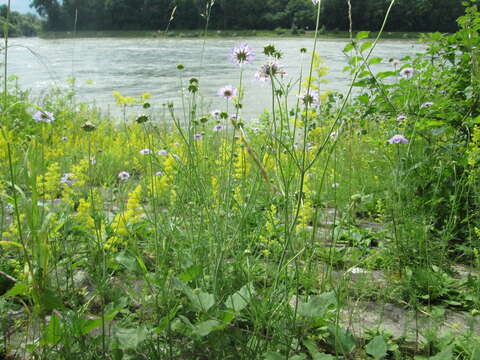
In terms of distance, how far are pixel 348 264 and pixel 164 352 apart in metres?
0.66

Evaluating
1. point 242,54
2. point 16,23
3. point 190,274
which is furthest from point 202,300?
point 16,23

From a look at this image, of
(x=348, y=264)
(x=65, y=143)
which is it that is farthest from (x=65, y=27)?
(x=348, y=264)

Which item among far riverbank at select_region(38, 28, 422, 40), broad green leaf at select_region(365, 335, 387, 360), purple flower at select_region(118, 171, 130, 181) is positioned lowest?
broad green leaf at select_region(365, 335, 387, 360)

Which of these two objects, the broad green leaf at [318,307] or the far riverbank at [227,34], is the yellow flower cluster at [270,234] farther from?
the far riverbank at [227,34]

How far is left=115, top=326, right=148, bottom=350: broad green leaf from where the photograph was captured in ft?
2.48

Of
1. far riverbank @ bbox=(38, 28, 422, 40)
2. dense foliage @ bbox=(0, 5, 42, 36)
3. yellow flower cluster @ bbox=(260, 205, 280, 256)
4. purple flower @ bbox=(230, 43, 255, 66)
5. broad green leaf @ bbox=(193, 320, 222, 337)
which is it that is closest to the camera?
broad green leaf @ bbox=(193, 320, 222, 337)

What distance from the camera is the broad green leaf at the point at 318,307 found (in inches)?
32.3

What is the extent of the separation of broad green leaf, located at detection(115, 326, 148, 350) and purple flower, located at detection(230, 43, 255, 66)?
0.73 metres

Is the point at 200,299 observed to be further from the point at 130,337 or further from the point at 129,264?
the point at 129,264

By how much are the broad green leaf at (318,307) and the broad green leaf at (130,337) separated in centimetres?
31

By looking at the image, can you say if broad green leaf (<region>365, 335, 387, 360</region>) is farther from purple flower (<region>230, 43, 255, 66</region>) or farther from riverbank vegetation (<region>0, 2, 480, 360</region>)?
purple flower (<region>230, 43, 255, 66</region>)

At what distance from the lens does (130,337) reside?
774 millimetres

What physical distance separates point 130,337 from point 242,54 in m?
0.78

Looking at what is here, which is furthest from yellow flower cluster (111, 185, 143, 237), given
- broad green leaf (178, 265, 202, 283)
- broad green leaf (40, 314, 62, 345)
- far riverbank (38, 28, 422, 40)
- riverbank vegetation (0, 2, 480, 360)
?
far riverbank (38, 28, 422, 40)
